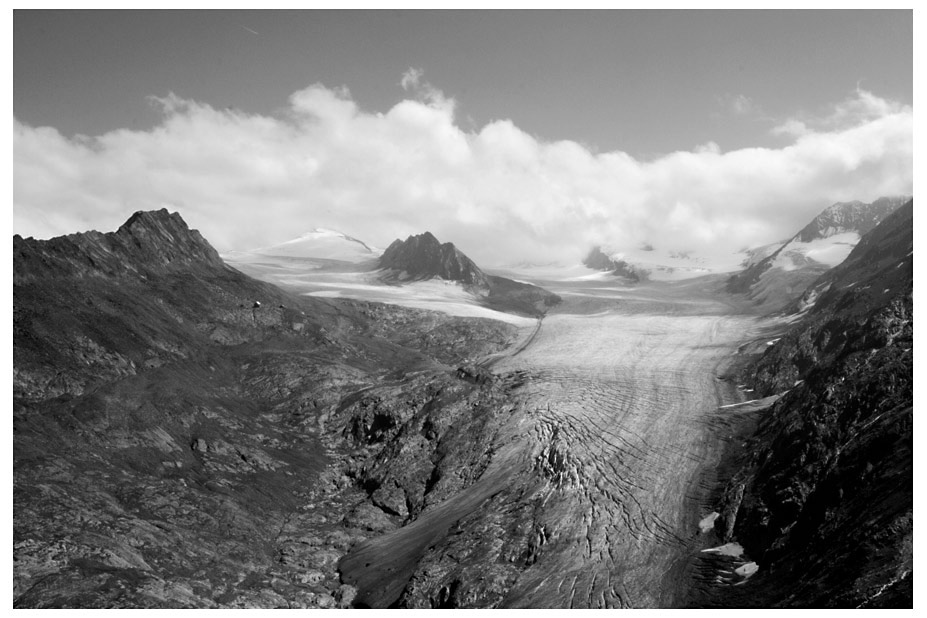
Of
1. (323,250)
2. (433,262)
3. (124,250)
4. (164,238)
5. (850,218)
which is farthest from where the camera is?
(323,250)

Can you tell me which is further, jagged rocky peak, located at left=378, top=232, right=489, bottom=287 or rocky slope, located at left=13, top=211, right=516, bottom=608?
jagged rocky peak, located at left=378, top=232, right=489, bottom=287

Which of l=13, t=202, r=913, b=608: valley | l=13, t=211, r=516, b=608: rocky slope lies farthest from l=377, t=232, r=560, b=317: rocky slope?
l=13, t=211, r=516, b=608: rocky slope

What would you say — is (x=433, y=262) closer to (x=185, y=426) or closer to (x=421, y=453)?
(x=421, y=453)

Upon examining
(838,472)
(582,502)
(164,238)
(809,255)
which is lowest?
(582,502)

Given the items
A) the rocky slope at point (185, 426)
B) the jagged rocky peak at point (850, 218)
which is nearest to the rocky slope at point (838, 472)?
the rocky slope at point (185, 426)

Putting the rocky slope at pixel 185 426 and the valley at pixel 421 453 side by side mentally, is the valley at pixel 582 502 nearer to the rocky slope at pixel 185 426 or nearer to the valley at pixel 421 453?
the valley at pixel 421 453

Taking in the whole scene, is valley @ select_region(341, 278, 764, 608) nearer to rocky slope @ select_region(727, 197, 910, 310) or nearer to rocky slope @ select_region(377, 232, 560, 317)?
rocky slope @ select_region(377, 232, 560, 317)

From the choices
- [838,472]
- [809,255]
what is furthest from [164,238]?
[809,255]

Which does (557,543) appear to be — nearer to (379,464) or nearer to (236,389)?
(379,464)
